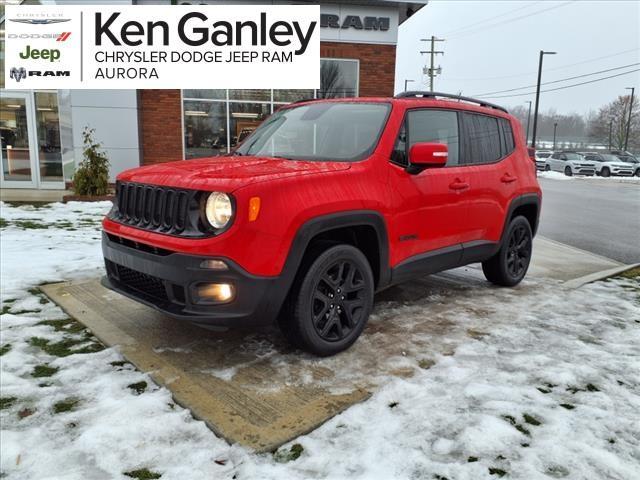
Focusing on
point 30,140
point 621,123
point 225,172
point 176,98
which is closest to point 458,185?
point 225,172

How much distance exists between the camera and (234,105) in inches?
571

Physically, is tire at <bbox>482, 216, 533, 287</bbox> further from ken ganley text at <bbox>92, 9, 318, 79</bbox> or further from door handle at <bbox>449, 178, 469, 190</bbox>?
ken ganley text at <bbox>92, 9, 318, 79</bbox>

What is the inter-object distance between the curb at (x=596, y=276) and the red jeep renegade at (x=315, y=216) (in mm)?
1438

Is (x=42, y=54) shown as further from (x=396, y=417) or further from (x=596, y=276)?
(x=396, y=417)

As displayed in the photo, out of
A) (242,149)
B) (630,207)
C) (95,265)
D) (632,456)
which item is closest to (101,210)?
(95,265)

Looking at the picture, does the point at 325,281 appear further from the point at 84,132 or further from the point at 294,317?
the point at 84,132

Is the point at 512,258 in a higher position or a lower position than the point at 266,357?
higher

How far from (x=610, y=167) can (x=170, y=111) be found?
30506 millimetres

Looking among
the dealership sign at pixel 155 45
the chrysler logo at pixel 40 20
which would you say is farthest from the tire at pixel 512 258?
the chrysler logo at pixel 40 20

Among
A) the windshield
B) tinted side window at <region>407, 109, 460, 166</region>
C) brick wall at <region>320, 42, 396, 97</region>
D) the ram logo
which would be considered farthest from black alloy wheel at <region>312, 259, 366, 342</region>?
the ram logo

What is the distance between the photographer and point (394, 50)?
14.9 meters

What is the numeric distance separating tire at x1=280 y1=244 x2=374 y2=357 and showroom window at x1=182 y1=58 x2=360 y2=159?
1145 cm

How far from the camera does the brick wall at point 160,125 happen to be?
13727mm

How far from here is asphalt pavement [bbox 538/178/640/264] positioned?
8946 mm
